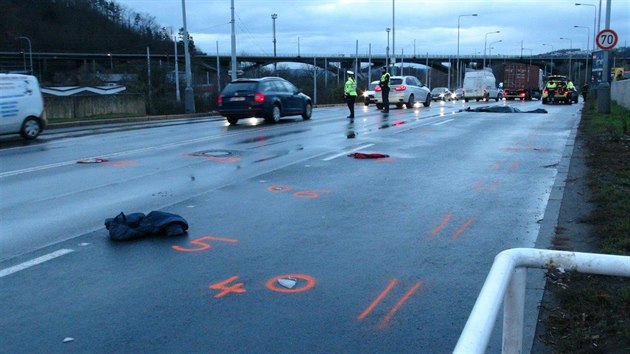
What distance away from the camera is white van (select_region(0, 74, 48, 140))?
16.4 m

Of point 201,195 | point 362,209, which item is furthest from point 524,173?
point 201,195

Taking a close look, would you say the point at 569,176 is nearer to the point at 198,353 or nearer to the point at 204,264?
the point at 204,264

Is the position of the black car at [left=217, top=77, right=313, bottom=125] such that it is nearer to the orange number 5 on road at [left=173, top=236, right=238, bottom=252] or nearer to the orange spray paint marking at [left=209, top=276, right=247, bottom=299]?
the orange number 5 on road at [left=173, top=236, right=238, bottom=252]

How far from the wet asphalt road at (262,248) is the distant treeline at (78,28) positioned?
3498 inches

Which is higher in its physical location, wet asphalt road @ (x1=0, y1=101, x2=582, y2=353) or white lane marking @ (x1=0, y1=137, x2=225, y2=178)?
white lane marking @ (x1=0, y1=137, x2=225, y2=178)

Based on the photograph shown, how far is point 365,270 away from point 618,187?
451cm

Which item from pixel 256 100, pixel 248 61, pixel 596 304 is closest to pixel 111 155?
pixel 256 100

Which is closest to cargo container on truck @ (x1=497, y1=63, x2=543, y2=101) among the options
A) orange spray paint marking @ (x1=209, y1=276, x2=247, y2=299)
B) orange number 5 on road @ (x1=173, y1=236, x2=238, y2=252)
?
orange number 5 on road @ (x1=173, y1=236, x2=238, y2=252)

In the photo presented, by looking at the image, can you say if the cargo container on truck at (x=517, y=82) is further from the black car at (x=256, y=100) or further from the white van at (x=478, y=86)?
the black car at (x=256, y=100)

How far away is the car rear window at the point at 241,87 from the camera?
2203cm

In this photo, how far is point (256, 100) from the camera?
21812 millimetres

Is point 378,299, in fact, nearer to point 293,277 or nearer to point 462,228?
point 293,277

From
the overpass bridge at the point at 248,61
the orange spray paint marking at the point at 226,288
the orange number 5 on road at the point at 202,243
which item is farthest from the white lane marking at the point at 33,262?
the overpass bridge at the point at 248,61

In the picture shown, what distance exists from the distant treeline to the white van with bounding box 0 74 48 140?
3165 inches
